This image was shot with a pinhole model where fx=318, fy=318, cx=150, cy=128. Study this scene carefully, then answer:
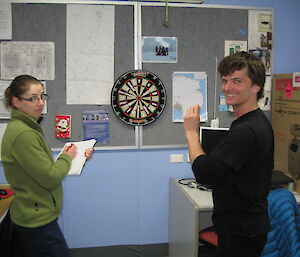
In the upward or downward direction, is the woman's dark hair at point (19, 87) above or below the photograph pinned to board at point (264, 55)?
below

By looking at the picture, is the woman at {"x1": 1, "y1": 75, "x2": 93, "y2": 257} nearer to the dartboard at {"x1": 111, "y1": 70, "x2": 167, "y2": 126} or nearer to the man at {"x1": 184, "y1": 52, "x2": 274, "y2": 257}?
the man at {"x1": 184, "y1": 52, "x2": 274, "y2": 257}

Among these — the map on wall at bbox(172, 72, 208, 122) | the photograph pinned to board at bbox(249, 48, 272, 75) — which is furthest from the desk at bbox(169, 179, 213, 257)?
the photograph pinned to board at bbox(249, 48, 272, 75)

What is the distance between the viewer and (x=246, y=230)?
1242mm

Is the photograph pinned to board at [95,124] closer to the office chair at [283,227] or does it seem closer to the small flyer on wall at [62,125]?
the small flyer on wall at [62,125]

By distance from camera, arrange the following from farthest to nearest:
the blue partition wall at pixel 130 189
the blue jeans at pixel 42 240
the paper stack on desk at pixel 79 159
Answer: the blue partition wall at pixel 130 189 < the paper stack on desk at pixel 79 159 < the blue jeans at pixel 42 240

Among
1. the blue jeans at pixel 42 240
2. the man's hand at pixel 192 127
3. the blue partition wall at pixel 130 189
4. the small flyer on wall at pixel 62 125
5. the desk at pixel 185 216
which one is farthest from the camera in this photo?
the blue partition wall at pixel 130 189

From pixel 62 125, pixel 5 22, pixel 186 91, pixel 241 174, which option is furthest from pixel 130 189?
pixel 5 22

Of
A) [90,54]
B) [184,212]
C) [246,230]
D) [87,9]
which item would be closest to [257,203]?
[246,230]

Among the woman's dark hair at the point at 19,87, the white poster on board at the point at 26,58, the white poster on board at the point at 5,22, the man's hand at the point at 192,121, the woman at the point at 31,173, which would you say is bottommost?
→ the woman at the point at 31,173

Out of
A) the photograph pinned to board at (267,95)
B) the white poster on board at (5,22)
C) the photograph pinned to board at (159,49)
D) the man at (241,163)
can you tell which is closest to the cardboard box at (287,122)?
the photograph pinned to board at (267,95)

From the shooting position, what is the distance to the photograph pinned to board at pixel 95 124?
2.31 meters

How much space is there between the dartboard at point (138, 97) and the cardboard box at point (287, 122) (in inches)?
34.2

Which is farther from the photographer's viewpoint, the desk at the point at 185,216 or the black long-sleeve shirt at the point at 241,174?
the desk at the point at 185,216

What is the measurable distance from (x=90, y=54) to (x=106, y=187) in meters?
1.00
